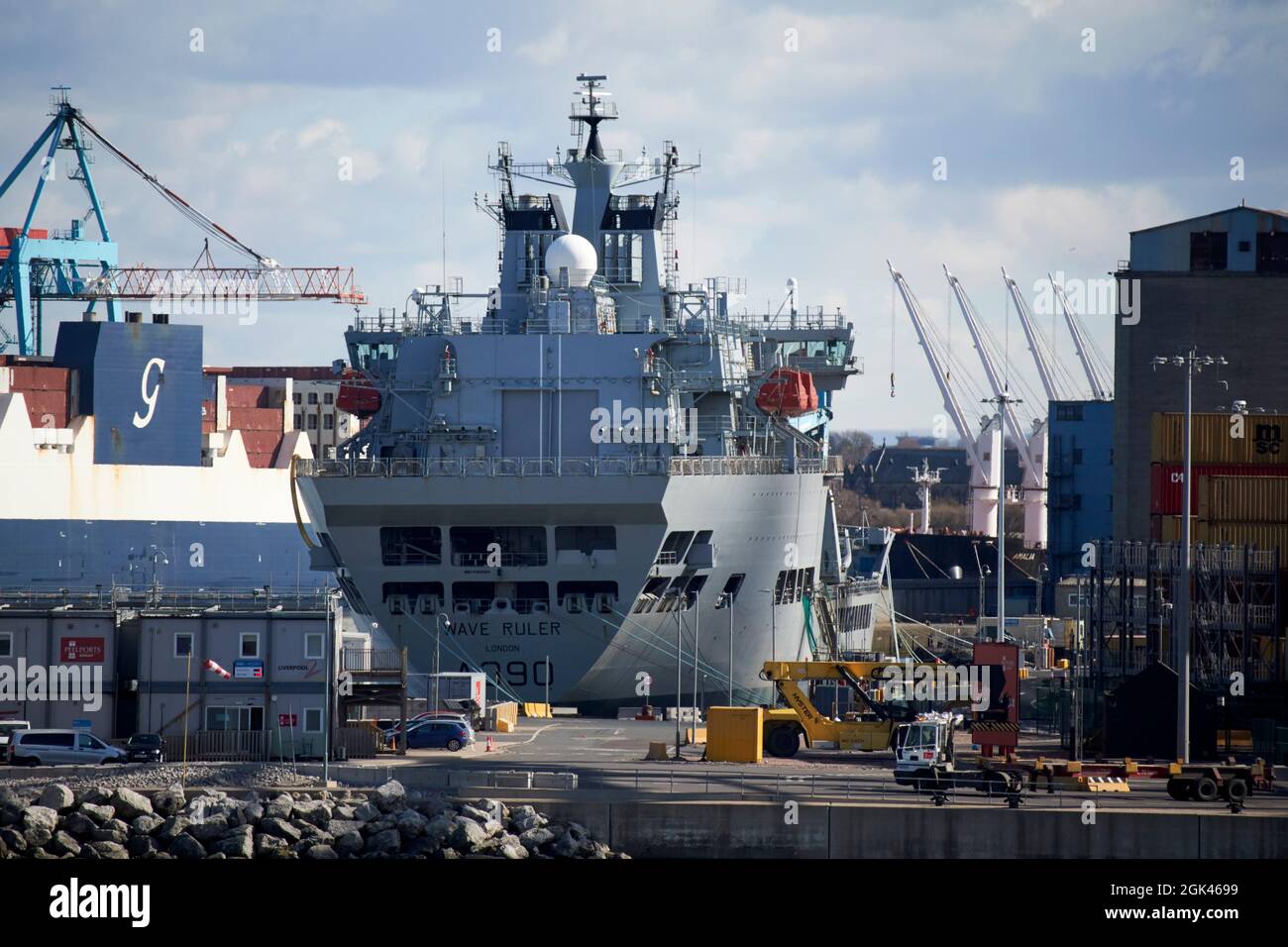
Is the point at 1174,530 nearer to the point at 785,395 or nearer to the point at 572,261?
the point at 785,395

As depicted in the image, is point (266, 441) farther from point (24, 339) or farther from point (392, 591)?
point (392, 591)

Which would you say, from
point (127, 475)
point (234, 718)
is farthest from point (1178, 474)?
point (127, 475)

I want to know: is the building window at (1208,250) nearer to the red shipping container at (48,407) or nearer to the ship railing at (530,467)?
the ship railing at (530,467)

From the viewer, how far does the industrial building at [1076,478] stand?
96688 millimetres

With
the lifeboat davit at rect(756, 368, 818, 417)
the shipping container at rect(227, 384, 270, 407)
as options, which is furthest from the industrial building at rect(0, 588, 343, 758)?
the shipping container at rect(227, 384, 270, 407)

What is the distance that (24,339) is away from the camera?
4636 inches

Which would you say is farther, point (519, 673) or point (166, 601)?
point (519, 673)

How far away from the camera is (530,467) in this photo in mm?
53125

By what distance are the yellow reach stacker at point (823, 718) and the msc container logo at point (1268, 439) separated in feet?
51.1

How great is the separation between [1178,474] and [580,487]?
17130mm

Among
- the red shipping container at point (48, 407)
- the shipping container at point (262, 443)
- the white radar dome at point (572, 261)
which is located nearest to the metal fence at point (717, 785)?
the white radar dome at point (572, 261)

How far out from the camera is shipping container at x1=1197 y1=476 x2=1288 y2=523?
52469 millimetres

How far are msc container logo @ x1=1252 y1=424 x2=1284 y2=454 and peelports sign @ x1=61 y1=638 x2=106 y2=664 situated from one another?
32447 mm
